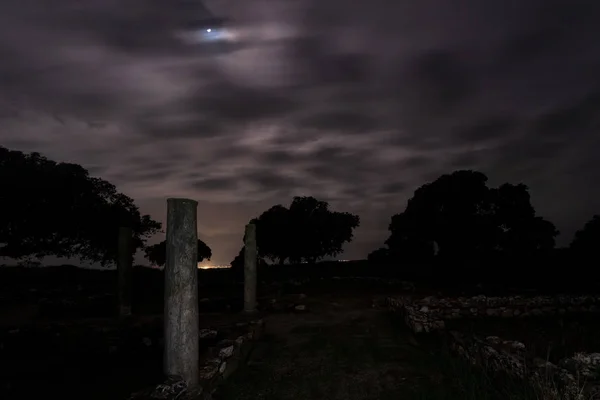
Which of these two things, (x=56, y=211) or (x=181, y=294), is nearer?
(x=181, y=294)

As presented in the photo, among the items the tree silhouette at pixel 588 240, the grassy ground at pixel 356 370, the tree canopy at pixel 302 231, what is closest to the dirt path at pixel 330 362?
the grassy ground at pixel 356 370

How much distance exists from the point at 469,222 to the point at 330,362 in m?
26.4

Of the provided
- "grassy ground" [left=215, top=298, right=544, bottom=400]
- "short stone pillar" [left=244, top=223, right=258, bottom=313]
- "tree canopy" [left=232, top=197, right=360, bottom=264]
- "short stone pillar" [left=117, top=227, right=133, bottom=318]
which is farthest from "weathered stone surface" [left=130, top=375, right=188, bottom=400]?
"tree canopy" [left=232, top=197, right=360, bottom=264]

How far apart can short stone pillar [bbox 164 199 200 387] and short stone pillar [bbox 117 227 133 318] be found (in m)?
11.3

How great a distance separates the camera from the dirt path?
32.2ft

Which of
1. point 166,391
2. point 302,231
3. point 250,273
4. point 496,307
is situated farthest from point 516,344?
point 302,231

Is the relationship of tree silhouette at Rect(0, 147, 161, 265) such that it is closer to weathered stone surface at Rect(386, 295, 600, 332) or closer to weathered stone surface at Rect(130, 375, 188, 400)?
weathered stone surface at Rect(386, 295, 600, 332)

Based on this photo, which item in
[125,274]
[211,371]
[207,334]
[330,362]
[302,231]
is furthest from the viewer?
[302,231]

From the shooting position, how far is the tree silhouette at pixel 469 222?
33812mm

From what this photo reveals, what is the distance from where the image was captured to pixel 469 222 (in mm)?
35156

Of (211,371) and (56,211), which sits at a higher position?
(56,211)

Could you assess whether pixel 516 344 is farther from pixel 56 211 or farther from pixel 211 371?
pixel 56 211

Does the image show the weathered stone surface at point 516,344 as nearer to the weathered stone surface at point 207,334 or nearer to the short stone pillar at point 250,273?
the short stone pillar at point 250,273

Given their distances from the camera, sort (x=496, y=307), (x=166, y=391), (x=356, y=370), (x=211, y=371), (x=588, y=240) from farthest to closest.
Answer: (x=588, y=240) < (x=496, y=307) < (x=356, y=370) < (x=211, y=371) < (x=166, y=391)
